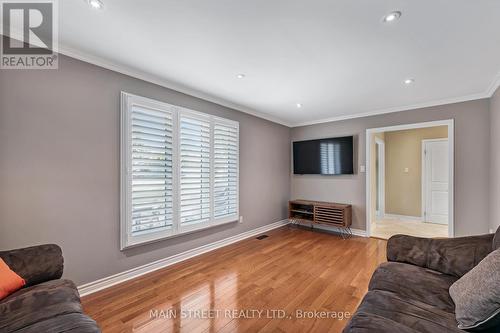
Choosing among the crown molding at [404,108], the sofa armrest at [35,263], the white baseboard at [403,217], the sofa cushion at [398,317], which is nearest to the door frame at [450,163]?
the crown molding at [404,108]

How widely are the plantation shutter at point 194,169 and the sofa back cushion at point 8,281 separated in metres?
1.69

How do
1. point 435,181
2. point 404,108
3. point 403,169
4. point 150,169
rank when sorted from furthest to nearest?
point 403,169, point 435,181, point 404,108, point 150,169

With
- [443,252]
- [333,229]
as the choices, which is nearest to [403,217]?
[333,229]

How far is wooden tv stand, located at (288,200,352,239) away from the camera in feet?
14.1

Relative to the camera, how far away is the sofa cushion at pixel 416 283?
1.33 meters

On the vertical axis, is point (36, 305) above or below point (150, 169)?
below

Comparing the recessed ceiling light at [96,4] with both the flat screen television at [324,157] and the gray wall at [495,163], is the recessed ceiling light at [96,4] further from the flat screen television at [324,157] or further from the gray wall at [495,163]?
the gray wall at [495,163]

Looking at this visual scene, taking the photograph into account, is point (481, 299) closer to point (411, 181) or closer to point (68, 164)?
point (68, 164)

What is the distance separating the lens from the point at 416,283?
1.49 meters

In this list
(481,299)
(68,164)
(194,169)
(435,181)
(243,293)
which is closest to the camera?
(481,299)

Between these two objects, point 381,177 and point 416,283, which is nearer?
point 416,283

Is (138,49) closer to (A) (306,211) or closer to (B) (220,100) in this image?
(B) (220,100)

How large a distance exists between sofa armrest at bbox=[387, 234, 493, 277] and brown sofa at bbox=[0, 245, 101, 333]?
216 centimetres

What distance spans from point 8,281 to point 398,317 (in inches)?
90.3
